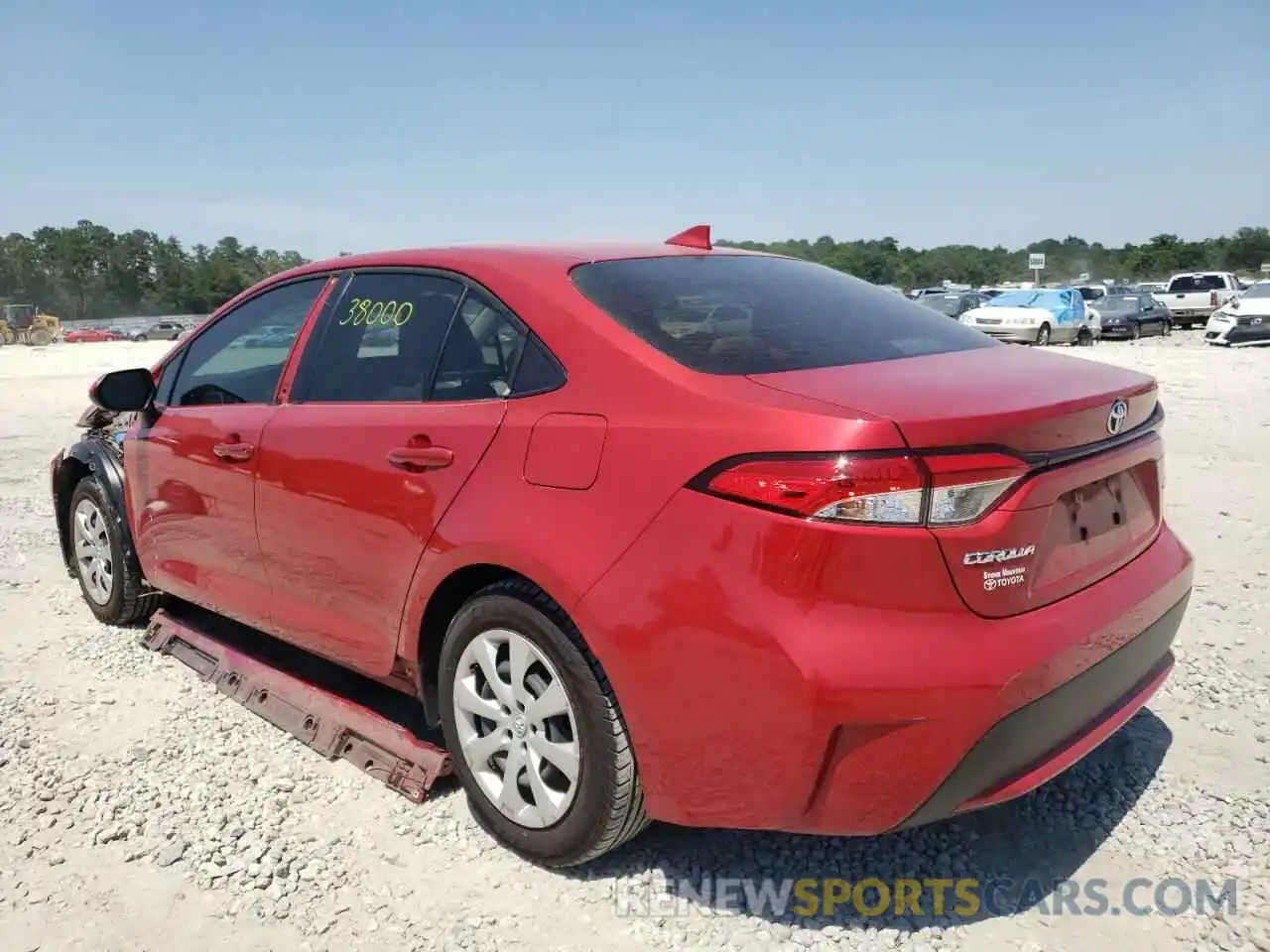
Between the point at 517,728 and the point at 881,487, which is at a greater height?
the point at 881,487

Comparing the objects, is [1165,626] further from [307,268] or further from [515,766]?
[307,268]

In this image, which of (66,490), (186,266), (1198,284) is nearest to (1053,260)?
(1198,284)

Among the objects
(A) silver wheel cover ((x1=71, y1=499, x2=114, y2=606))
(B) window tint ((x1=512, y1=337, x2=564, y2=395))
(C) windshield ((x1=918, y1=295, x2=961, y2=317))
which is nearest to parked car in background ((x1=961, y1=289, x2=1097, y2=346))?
(C) windshield ((x1=918, y1=295, x2=961, y2=317))

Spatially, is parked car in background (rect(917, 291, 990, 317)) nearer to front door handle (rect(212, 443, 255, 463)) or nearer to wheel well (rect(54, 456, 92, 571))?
wheel well (rect(54, 456, 92, 571))

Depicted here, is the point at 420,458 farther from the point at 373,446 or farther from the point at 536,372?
the point at 536,372

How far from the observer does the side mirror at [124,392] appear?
161 inches

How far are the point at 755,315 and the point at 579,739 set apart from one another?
4.08 ft

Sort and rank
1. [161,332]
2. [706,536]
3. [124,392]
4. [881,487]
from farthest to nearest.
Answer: [161,332] → [124,392] → [706,536] → [881,487]

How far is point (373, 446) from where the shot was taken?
2.95m

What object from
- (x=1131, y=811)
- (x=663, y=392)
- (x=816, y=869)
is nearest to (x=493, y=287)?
(x=663, y=392)

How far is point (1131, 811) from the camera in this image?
290cm

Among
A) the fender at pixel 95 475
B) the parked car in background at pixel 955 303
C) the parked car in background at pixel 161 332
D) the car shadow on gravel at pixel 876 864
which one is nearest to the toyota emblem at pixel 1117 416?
the car shadow on gravel at pixel 876 864

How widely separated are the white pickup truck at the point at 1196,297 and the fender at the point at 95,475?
114 feet

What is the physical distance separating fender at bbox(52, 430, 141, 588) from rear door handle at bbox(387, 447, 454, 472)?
226cm
